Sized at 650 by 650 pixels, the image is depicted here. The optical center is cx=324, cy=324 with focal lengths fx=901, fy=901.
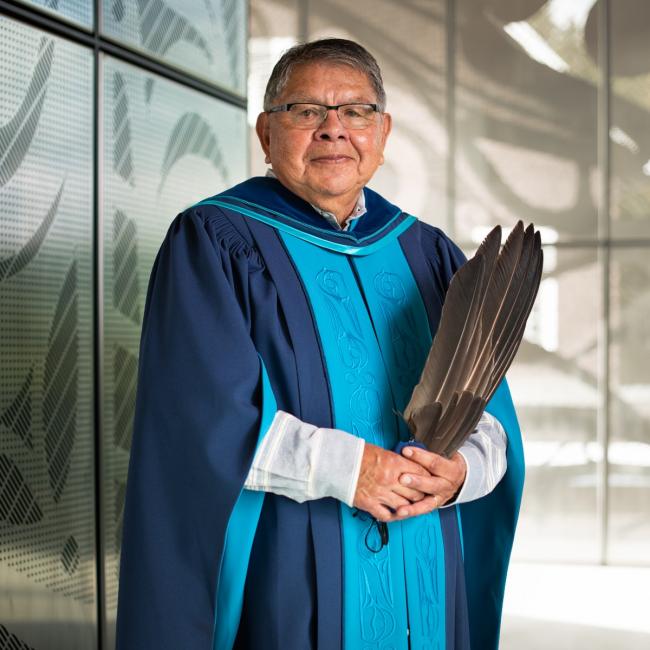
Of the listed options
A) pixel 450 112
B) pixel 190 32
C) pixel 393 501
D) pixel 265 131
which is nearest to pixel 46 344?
pixel 265 131

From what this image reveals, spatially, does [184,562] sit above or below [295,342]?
below

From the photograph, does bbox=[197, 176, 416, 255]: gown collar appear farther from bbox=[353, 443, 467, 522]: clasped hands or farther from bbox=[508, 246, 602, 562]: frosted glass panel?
bbox=[508, 246, 602, 562]: frosted glass panel

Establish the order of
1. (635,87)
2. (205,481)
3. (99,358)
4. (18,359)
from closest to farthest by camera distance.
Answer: (205,481) → (18,359) → (99,358) → (635,87)

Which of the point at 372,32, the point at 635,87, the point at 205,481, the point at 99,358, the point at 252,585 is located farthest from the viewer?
the point at 372,32

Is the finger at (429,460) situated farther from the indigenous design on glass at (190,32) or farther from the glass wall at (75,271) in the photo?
the indigenous design on glass at (190,32)

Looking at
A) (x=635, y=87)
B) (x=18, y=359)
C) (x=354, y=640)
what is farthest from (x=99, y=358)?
(x=635, y=87)

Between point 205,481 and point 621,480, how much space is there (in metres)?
5.34

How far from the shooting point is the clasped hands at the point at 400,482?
196cm

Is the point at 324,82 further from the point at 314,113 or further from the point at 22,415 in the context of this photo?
the point at 22,415

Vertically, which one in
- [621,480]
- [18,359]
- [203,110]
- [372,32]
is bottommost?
[621,480]

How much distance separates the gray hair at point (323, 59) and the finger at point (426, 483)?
95 cm

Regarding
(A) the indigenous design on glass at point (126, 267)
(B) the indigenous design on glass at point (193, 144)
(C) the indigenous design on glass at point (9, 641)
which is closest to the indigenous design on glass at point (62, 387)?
(A) the indigenous design on glass at point (126, 267)

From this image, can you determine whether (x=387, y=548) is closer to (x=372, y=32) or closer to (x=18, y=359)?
(x=18, y=359)

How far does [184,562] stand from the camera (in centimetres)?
202
